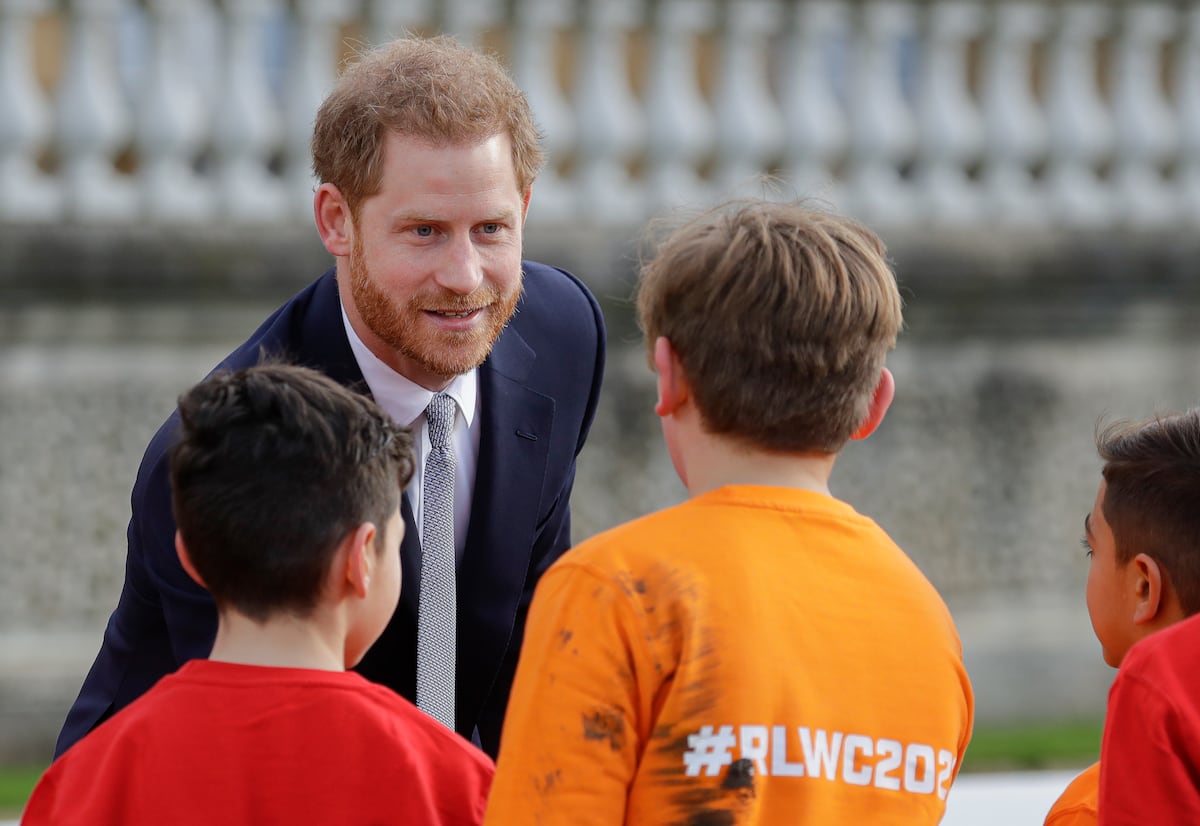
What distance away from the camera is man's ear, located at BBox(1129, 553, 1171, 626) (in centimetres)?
242

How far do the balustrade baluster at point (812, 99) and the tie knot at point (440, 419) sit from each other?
127 inches

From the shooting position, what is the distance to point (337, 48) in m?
5.82

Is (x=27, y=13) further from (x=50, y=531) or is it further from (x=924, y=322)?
(x=924, y=322)

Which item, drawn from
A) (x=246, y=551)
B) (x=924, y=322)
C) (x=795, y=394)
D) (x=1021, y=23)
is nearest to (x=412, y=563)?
(x=246, y=551)

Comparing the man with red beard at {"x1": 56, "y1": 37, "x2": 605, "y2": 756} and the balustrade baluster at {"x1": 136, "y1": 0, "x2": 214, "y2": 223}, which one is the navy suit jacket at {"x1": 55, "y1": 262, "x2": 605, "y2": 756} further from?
the balustrade baluster at {"x1": 136, "y1": 0, "x2": 214, "y2": 223}

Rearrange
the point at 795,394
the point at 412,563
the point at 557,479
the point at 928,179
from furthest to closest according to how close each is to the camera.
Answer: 1. the point at 928,179
2. the point at 557,479
3. the point at 412,563
4. the point at 795,394

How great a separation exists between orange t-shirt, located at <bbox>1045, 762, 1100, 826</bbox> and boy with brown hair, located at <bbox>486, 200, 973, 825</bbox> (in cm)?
35

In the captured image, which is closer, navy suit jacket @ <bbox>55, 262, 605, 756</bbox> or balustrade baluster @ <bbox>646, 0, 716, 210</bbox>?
navy suit jacket @ <bbox>55, 262, 605, 756</bbox>

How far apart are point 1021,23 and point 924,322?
113cm

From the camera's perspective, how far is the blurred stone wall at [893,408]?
560cm

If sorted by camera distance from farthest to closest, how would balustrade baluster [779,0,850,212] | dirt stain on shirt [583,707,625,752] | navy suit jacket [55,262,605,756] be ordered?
1. balustrade baluster [779,0,850,212]
2. navy suit jacket [55,262,605,756]
3. dirt stain on shirt [583,707,625,752]

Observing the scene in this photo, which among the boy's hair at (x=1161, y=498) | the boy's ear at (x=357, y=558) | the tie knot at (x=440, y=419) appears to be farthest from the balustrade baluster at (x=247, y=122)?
the boy's hair at (x=1161, y=498)

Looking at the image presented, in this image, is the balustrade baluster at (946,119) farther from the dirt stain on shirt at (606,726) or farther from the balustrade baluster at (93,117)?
the dirt stain on shirt at (606,726)

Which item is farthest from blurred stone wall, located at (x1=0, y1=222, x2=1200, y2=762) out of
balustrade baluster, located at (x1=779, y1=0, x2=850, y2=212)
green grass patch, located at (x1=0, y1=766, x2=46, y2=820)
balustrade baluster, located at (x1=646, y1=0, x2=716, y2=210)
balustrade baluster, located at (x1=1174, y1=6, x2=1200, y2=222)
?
balustrade baluster, located at (x1=779, y1=0, x2=850, y2=212)
